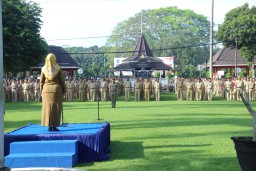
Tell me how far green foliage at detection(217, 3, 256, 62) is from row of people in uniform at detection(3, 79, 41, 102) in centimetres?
1841

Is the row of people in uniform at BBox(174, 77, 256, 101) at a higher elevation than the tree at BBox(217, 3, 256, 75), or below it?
below

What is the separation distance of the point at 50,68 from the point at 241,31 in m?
32.0

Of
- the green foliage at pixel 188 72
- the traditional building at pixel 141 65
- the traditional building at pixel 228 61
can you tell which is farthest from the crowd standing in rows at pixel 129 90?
the green foliage at pixel 188 72

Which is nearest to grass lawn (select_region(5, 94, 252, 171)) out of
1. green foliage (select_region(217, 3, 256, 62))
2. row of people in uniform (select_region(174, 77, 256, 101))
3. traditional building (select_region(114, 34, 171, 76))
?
row of people in uniform (select_region(174, 77, 256, 101))

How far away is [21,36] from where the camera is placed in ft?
98.9

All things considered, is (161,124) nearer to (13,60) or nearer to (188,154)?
(188,154)

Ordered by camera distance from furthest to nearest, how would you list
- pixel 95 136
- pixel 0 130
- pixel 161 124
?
pixel 161 124 → pixel 95 136 → pixel 0 130

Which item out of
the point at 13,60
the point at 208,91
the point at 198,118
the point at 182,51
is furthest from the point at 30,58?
the point at 182,51

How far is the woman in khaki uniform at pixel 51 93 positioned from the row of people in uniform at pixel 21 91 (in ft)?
67.7

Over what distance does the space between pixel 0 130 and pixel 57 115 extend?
3644mm

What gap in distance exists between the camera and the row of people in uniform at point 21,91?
99.8ft

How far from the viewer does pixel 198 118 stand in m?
17.4

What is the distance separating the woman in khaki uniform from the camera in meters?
9.83

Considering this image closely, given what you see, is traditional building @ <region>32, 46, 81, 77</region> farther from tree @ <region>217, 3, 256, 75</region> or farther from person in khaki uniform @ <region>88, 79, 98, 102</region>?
person in khaki uniform @ <region>88, 79, 98, 102</region>
